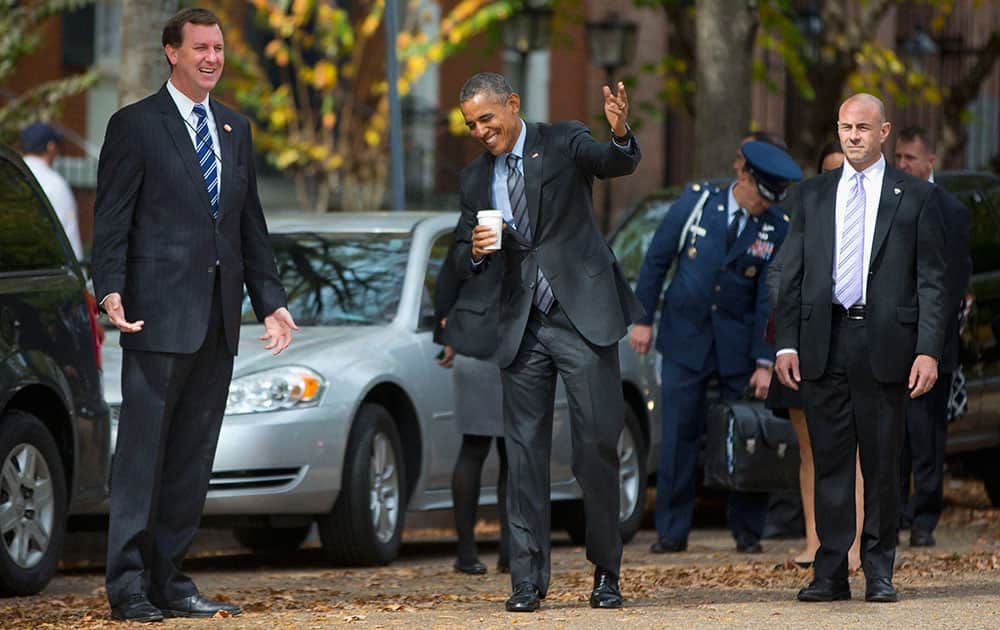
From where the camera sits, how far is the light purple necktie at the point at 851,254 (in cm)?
812

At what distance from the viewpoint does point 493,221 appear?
762 cm

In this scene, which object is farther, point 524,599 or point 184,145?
point 524,599

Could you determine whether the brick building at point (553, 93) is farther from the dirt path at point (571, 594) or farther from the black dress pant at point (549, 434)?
the black dress pant at point (549, 434)

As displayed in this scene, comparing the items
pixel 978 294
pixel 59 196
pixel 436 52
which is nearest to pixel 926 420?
pixel 978 294

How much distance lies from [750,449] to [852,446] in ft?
8.33

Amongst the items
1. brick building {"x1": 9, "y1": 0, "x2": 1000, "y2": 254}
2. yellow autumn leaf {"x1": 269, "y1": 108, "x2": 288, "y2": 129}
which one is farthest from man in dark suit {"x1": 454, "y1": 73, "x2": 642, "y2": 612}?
yellow autumn leaf {"x1": 269, "y1": 108, "x2": 288, "y2": 129}

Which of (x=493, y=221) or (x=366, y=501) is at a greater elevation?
(x=493, y=221)

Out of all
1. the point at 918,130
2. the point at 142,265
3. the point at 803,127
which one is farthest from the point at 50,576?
the point at 803,127

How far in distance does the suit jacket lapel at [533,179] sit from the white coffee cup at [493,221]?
318 millimetres

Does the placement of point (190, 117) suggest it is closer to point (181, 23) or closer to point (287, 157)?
point (181, 23)

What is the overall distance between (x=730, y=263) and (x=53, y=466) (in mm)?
3477

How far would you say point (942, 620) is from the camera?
24.7 feet

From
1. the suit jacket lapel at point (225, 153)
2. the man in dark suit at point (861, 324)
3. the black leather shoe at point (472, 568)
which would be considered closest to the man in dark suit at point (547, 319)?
the man in dark suit at point (861, 324)

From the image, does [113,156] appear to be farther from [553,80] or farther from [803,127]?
[553,80]
